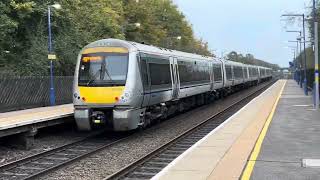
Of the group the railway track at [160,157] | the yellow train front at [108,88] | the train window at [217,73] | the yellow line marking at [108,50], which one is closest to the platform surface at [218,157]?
the railway track at [160,157]

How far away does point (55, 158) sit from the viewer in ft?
45.7

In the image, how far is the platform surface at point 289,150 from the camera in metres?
9.83

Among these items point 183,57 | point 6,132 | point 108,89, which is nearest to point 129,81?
point 108,89

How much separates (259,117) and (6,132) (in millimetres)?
11028

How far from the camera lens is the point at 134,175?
446 inches

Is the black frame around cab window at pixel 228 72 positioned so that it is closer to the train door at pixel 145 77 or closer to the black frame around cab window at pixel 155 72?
the black frame around cab window at pixel 155 72

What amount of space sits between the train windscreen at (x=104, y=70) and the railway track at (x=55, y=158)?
181 centimetres

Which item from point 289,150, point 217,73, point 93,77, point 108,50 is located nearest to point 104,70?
point 93,77

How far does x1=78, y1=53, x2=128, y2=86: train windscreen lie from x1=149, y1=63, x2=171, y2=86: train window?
71.9 inches

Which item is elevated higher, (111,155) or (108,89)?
(108,89)

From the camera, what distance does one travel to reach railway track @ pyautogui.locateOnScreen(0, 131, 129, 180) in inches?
466

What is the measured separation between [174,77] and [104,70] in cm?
578

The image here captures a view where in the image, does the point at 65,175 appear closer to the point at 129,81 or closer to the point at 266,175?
the point at 266,175

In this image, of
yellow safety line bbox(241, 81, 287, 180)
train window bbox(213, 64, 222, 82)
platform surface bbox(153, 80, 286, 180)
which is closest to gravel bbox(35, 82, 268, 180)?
platform surface bbox(153, 80, 286, 180)
